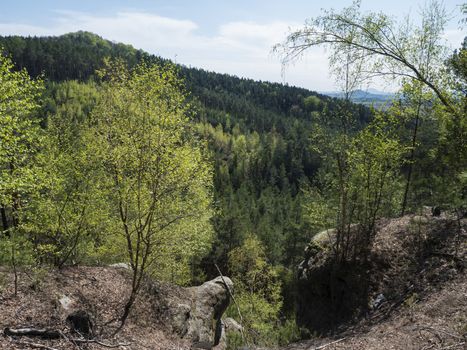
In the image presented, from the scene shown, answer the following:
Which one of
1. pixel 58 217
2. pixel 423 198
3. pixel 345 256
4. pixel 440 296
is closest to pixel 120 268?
pixel 58 217

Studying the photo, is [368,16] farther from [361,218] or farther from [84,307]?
[84,307]

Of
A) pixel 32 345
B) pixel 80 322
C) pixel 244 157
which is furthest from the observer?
pixel 244 157

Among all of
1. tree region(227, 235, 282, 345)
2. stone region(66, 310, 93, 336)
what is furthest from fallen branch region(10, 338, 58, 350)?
tree region(227, 235, 282, 345)

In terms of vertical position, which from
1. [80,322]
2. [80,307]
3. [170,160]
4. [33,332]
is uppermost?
[170,160]

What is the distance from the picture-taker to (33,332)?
384 inches

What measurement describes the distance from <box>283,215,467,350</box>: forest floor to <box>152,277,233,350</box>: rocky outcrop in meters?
4.77

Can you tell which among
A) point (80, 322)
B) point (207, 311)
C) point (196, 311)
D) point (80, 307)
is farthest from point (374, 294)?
point (80, 307)

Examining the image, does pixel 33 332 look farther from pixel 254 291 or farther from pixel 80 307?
pixel 254 291

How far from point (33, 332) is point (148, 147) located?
6.32 m

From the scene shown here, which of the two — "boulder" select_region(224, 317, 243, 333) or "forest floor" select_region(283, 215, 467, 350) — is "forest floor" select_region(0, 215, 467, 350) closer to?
"forest floor" select_region(283, 215, 467, 350)

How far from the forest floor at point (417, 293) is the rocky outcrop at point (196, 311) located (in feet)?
15.7

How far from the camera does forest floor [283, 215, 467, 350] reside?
899 centimetres

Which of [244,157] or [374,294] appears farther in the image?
[244,157]

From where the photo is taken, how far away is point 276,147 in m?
123
